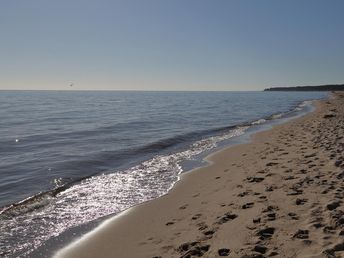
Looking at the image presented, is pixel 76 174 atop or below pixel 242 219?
below

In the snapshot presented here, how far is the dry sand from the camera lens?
5.65 meters

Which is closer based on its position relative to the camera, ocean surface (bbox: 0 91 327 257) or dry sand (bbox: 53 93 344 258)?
dry sand (bbox: 53 93 344 258)

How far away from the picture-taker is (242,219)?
6.90 m

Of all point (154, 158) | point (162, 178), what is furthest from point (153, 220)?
point (154, 158)

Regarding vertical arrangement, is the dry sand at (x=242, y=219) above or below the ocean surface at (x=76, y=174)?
above

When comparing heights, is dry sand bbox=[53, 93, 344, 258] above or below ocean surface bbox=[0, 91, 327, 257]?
above

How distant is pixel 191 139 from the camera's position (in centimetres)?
2352

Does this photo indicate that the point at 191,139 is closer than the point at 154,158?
No

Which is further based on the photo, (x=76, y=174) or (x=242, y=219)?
(x=76, y=174)

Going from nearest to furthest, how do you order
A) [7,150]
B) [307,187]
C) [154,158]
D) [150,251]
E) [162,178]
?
[150,251] < [307,187] < [162,178] < [154,158] < [7,150]

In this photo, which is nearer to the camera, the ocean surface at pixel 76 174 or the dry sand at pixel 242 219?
the dry sand at pixel 242 219

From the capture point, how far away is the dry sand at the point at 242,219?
5652 mm

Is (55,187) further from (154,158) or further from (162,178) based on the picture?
(154,158)

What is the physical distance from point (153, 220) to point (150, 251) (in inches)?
72.0
